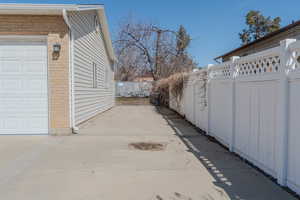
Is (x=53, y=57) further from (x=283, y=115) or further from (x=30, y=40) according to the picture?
(x=283, y=115)

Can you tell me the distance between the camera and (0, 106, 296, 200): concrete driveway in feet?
10.5

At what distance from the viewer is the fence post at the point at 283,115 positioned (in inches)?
129

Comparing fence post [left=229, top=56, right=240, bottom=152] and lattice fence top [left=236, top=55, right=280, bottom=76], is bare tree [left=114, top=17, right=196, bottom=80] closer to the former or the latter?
fence post [left=229, top=56, right=240, bottom=152]

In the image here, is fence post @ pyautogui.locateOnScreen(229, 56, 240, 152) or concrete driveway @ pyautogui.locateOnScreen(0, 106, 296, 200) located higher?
fence post @ pyautogui.locateOnScreen(229, 56, 240, 152)

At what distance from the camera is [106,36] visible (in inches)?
524

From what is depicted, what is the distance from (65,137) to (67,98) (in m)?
1.15

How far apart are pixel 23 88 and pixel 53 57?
1270 mm

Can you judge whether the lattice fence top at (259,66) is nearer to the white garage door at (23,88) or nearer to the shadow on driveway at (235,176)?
the shadow on driveway at (235,176)

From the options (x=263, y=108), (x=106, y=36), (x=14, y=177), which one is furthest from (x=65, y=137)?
(x=106, y=36)

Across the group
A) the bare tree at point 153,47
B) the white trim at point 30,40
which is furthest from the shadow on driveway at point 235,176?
the bare tree at point 153,47

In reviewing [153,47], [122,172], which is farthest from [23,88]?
[153,47]

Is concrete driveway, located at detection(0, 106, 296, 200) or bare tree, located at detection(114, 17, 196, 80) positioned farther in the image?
bare tree, located at detection(114, 17, 196, 80)

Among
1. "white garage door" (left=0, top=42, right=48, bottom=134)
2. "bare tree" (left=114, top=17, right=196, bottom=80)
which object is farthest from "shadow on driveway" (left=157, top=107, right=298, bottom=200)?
"bare tree" (left=114, top=17, right=196, bottom=80)

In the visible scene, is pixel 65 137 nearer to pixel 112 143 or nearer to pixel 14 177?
pixel 112 143
